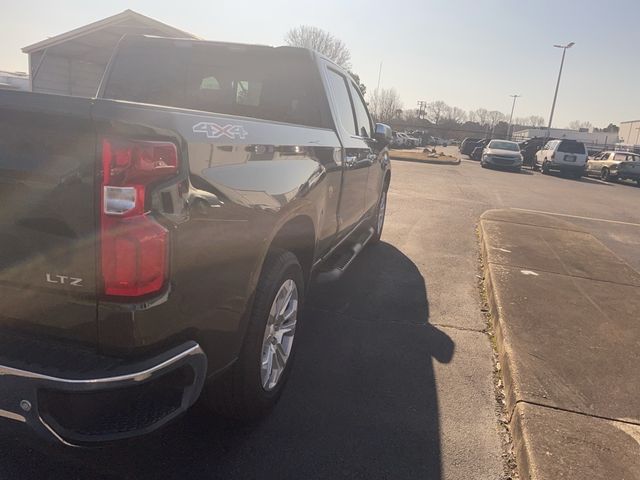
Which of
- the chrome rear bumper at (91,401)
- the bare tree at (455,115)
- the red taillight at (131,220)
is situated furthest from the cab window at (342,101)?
the bare tree at (455,115)

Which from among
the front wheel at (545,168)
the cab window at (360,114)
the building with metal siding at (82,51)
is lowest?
the front wheel at (545,168)

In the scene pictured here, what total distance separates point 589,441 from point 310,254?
1.94m

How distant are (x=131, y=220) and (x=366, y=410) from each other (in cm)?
198

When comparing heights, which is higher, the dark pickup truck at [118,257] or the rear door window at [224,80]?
the rear door window at [224,80]

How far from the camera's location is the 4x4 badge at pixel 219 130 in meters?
1.93

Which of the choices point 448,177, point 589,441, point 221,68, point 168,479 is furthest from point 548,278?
point 448,177

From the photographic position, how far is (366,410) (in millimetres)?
3061

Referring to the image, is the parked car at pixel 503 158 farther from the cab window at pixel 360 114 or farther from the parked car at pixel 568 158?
the cab window at pixel 360 114

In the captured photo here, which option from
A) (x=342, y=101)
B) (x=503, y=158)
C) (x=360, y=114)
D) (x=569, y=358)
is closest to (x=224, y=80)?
(x=342, y=101)

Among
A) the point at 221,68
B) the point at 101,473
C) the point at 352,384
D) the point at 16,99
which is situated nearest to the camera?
the point at 16,99

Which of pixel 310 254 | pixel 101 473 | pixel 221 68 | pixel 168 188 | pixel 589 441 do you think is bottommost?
pixel 101 473

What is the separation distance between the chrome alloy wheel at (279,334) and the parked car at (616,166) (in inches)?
1058

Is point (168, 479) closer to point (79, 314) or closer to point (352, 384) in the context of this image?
point (79, 314)

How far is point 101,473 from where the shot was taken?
7.73 feet
